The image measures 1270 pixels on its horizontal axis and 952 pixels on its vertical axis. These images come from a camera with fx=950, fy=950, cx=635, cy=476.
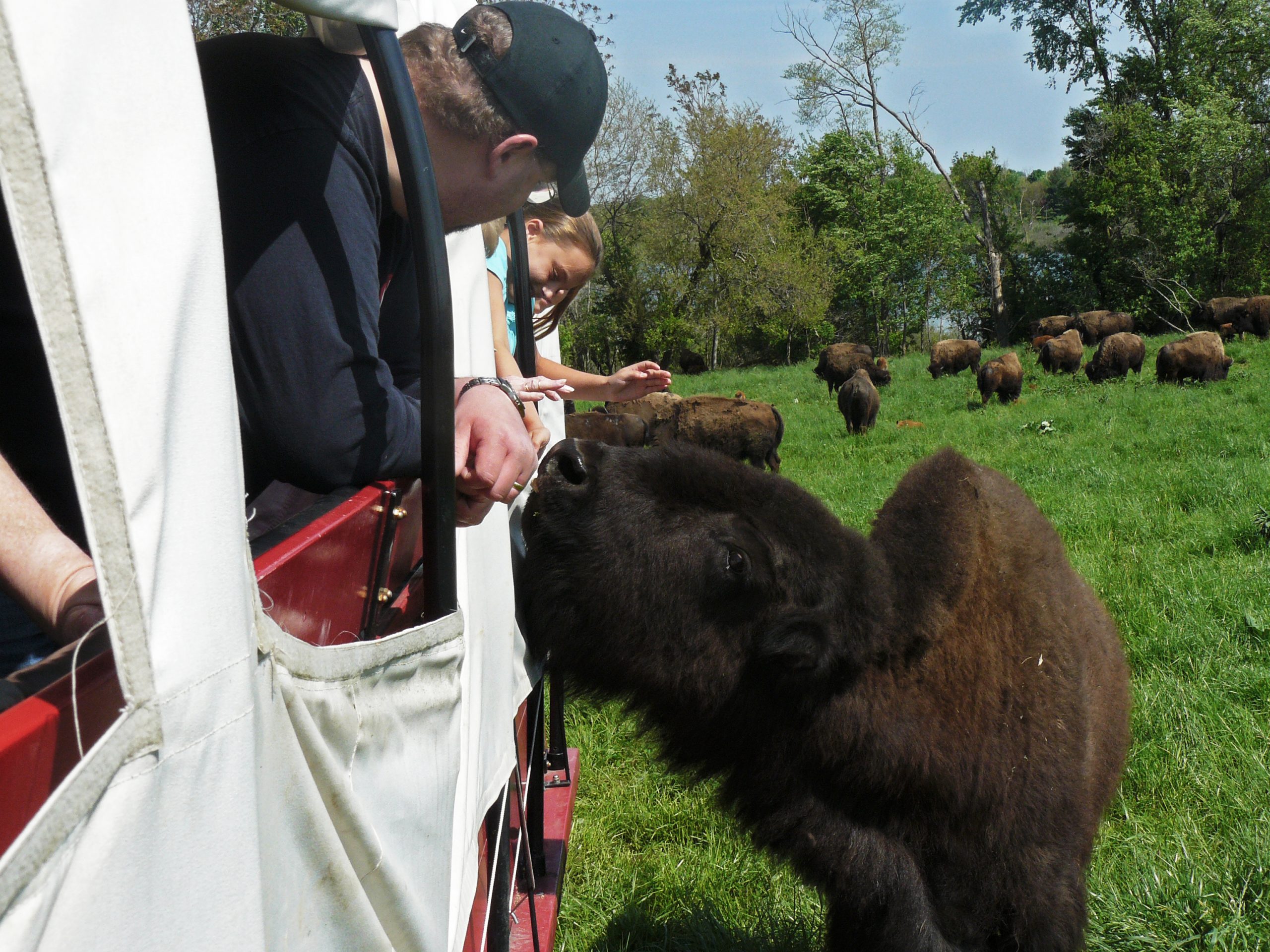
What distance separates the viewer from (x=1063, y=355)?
2167 cm

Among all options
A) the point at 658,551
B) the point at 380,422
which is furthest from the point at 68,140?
the point at 658,551

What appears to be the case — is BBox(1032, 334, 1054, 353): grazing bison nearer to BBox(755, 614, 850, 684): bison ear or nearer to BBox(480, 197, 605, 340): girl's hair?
BBox(480, 197, 605, 340): girl's hair

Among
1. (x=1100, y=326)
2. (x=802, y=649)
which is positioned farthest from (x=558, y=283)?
(x=1100, y=326)

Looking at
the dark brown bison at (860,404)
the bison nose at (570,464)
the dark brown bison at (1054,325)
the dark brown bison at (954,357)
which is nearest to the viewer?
the bison nose at (570,464)

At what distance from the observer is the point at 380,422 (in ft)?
4.78

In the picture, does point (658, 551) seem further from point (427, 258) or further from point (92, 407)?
point (92, 407)

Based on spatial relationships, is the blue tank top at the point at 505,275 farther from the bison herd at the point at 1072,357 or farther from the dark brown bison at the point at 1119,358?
the dark brown bison at the point at 1119,358

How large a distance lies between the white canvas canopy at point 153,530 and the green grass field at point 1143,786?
180 cm

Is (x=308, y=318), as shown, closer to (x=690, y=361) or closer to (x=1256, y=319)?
(x=1256, y=319)

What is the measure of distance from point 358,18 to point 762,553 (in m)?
1.54

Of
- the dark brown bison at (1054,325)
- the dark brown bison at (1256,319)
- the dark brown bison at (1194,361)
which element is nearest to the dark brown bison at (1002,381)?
the dark brown bison at (1194,361)

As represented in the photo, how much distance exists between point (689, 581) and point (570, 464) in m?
0.42

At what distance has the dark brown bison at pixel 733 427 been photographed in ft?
44.4

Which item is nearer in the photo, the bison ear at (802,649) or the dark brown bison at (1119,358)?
the bison ear at (802,649)
